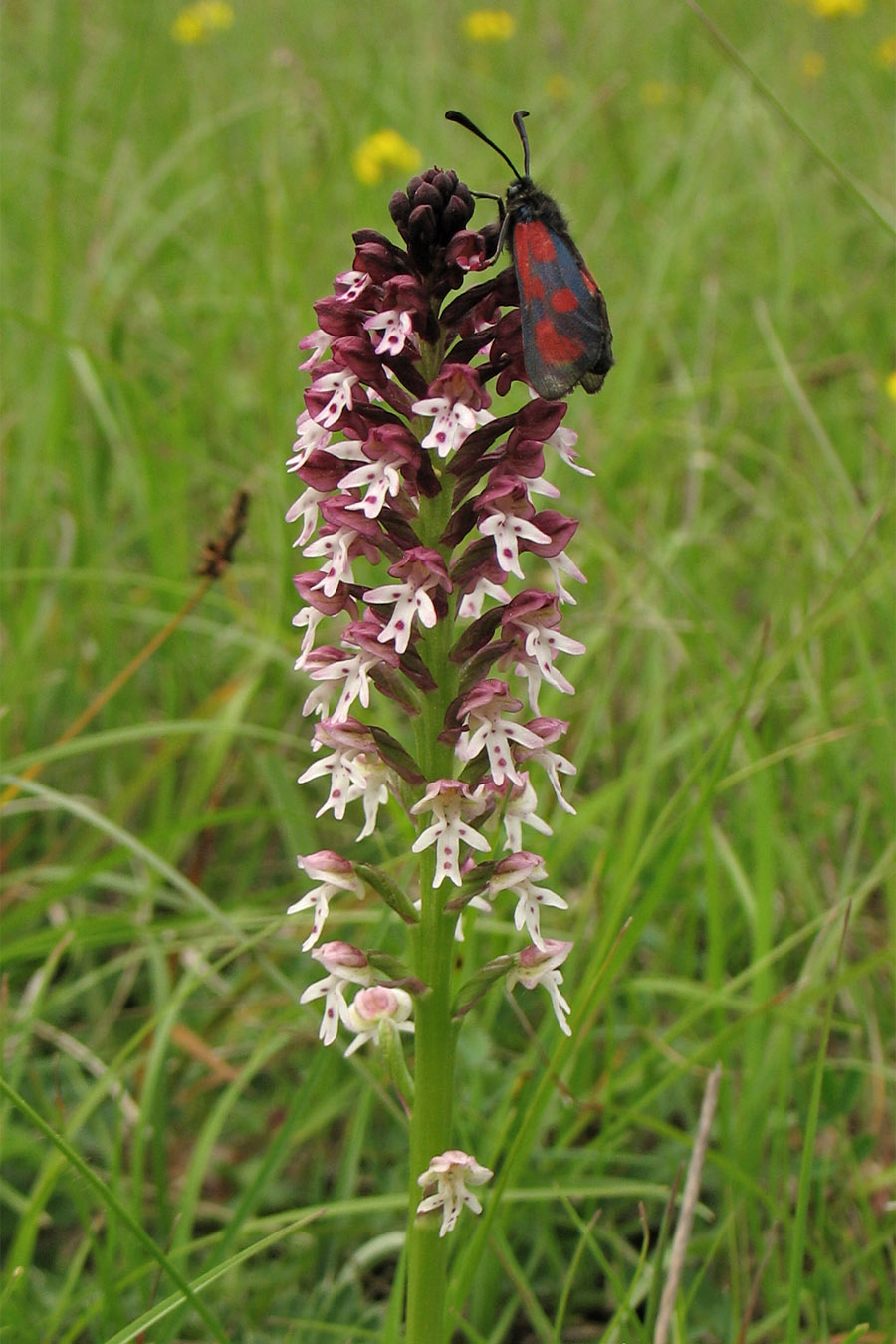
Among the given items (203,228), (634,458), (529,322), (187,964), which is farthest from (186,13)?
(529,322)

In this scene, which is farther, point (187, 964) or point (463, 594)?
point (187, 964)

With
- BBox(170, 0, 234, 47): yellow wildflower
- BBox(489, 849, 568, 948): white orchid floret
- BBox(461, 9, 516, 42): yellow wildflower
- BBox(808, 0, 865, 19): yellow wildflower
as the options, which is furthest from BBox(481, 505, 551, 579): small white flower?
BBox(808, 0, 865, 19): yellow wildflower

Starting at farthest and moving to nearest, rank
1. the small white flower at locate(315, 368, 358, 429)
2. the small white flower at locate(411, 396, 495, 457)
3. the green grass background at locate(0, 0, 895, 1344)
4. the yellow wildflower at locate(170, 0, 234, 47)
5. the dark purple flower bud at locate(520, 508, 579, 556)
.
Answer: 1. the yellow wildflower at locate(170, 0, 234, 47)
2. the green grass background at locate(0, 0, 895, 1344)
3. the dark purple flower bud at locate(520, 508, 579, 556)
4. the small white flower at locate(315, 368, 358, 429)
5. the small white flower at locate(411, 396, 495, 457)

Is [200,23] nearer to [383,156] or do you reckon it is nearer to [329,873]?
[383,156]

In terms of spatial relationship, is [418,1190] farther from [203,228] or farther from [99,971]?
[203,228]

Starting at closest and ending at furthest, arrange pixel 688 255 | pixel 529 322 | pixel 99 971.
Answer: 1. pixel 529 322
2. pixel 99 971
3. pixel 688 255

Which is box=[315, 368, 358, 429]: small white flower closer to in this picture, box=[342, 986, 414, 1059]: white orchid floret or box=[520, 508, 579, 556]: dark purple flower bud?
box=[520, 508, 579, 556]: dark purple flower bud

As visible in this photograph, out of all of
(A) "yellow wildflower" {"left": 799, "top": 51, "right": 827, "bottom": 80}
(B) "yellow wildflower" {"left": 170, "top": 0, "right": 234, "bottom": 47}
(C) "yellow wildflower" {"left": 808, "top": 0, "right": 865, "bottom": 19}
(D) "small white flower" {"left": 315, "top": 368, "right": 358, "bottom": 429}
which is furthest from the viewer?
(A) "yellow wildflower" {"left": 799, "top": 51, "right": 827, "bottom": 80}
